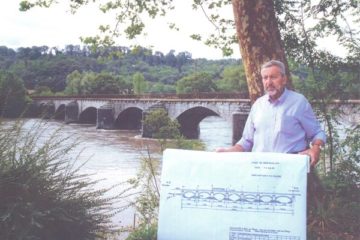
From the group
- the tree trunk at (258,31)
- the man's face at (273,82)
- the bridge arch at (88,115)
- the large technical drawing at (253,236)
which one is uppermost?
the bridge arch at (88,115)

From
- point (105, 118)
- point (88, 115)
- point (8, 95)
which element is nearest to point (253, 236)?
point (8, 95)

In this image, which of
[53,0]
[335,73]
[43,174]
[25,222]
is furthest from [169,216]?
[53,0]

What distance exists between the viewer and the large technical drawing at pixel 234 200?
256 centimetres

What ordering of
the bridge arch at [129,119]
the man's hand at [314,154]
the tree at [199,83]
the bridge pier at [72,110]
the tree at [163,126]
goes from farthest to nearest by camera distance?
the tree at [199,83] < the bridge pier at [72,110] < the bridge arch at [129,119] < the tree at [163,126] < the man's hand at [314,154]

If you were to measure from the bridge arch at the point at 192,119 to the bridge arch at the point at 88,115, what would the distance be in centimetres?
2070

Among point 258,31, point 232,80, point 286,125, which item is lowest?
point 286,125

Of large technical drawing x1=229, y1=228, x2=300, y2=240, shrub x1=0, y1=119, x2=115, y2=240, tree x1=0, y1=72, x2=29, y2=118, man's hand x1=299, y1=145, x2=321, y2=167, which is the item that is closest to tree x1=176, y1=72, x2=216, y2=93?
tree x1=0, y1=72, x2=29, y2=118

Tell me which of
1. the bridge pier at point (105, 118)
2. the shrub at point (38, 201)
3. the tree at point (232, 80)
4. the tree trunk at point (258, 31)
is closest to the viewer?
the shrub at point (38, 201)

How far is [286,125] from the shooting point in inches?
128

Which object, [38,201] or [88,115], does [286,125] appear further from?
[88,115]

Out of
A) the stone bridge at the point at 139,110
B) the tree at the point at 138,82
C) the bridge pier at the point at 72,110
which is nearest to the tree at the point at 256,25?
the stone bridge at the point at 139,110

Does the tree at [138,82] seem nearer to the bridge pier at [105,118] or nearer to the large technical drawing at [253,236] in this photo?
the bridge pier at [105,118]

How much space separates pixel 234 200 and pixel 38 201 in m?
1.57

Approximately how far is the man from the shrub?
1322mm
